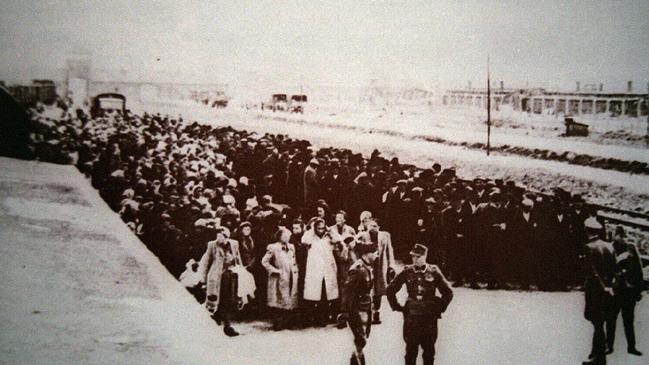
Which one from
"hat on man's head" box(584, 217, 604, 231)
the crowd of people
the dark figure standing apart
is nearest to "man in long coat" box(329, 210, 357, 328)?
the crowd of people

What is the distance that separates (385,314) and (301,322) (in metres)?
0.54

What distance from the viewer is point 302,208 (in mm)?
4113

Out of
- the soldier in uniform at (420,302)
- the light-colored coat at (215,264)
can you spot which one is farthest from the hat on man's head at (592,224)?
the light-colored coat at (215,264)

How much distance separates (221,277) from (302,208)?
67 centimetres

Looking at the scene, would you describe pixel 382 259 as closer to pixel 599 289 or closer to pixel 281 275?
pixel 281 275

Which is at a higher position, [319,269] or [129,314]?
[319,269]

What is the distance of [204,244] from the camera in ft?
12.9

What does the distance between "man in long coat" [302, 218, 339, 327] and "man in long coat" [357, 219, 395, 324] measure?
237 mm

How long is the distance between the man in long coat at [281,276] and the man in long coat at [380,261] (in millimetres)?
462

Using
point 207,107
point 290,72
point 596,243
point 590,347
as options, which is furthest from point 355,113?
point 590,347

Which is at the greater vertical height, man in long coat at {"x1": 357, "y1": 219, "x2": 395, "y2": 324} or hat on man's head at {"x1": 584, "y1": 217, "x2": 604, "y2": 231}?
hat on man's head at {"x1": 584, "y1": 217, "x2": 604, "y2": 231}

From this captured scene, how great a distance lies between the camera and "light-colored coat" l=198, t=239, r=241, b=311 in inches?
152

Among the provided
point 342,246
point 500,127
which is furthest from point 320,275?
point 500,127

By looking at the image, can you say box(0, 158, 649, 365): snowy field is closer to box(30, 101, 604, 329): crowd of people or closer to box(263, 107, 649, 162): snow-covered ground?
box(30, 101, 604, 329): crowd of people
